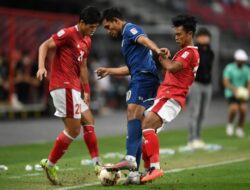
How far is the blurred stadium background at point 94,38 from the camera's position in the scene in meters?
26.0

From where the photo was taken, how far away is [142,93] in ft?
36.5

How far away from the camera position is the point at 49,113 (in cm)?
2775

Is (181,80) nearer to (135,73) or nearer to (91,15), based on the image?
(135,73)

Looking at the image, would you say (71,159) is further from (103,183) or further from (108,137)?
(108,137)

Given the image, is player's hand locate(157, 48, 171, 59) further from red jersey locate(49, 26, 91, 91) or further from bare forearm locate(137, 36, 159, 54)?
red jersey locate(49, 26, 91, 91)

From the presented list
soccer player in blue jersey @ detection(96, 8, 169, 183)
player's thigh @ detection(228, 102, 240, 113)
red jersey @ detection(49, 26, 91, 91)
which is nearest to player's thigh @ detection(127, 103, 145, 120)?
soccer player in blue jersey @ detection(96, 8, 169, 183)

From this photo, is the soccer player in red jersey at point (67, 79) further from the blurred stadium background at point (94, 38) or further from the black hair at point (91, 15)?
the blurred stadium background at point (94, 38)

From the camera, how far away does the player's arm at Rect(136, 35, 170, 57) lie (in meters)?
10.3

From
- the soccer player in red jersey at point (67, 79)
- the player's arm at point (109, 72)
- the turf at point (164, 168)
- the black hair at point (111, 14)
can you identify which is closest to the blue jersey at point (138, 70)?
the black hair at point (111, 14)

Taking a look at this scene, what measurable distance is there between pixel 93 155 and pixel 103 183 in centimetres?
94

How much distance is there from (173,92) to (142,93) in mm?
480

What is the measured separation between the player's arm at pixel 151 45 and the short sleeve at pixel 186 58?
1.10ft

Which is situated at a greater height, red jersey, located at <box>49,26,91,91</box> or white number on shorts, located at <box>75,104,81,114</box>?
red jersey, located at <box>49,26,91,91</box>

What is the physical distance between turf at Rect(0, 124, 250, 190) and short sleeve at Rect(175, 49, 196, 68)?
5.50ft
